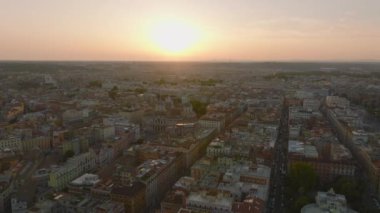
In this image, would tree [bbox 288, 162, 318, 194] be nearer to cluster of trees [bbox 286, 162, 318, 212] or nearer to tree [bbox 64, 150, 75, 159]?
cluster of trees [bbox 286, 162, 318, 212]

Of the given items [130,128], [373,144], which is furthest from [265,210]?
[130,128]

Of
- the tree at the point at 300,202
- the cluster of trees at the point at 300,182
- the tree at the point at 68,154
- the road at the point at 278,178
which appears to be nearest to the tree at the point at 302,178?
the cluster of trees at the point at 300,182

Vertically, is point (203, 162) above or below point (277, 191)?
above

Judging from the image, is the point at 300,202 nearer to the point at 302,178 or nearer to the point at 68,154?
the point at 302,178

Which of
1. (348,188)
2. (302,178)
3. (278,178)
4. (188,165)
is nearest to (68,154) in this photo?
(188,165)

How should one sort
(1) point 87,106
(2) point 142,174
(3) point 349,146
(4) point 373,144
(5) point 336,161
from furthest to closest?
1. (1) point 87,106
2. (3) point 349,146
3. (4) point 373,144
4. (5) point 336,161
5. (2) point 142,174

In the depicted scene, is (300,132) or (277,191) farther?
(300,132)

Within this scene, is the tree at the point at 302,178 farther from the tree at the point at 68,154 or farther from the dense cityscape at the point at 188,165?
the tree at the point at 68,154

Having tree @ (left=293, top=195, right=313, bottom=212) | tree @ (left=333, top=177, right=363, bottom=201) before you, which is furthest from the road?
tree @ (left=333, top=177, right=363, bottom=201)

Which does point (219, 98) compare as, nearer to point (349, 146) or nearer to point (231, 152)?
point (349, 146)

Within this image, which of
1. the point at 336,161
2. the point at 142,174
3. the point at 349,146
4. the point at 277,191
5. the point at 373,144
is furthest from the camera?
the point at 349,146

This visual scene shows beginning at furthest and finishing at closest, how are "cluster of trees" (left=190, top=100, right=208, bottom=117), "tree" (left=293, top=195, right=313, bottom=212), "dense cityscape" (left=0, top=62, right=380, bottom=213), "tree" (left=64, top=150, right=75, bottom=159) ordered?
1. "cluster of trees" (left=190, top=100, right=208, bottom=117)
2. "tree" (left=64, top=150, right=75, bottom=159)
3. "tree" (left=293, top=195, right=313, bottom=212)
4. "dense cityscape" (left=0, top=62, right=380, bottom=213)
